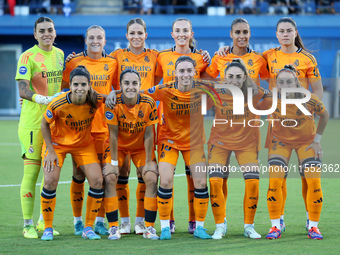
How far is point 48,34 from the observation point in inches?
236

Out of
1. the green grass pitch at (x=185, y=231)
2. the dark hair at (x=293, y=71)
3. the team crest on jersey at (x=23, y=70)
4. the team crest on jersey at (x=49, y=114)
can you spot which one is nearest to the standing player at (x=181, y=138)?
the green grass pitch at (x=185, y=231)

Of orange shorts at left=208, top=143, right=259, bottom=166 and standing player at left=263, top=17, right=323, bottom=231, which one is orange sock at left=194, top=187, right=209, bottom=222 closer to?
orange shorts at left=208, top=143, right=259, bottom=166

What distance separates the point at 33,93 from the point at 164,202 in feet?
5.86

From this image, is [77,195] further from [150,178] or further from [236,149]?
[236,149]

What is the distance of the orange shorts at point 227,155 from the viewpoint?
559 cm

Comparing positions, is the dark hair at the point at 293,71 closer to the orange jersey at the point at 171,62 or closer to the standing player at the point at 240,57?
the standing player at the point at 240,57

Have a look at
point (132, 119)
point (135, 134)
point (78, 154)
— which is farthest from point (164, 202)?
point (78, 154)

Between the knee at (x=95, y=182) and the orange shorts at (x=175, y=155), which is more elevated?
the orange shorts at (x=175, y=155)

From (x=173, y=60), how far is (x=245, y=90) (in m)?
0.98

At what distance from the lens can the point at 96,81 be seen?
20.0ft

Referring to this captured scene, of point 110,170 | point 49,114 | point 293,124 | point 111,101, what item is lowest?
point 110,170

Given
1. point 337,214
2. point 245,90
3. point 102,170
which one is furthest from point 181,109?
point 337,214

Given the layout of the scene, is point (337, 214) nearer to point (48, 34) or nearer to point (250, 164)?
point (250, 164)

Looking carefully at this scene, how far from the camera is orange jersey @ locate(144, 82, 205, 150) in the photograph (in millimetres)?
5770
